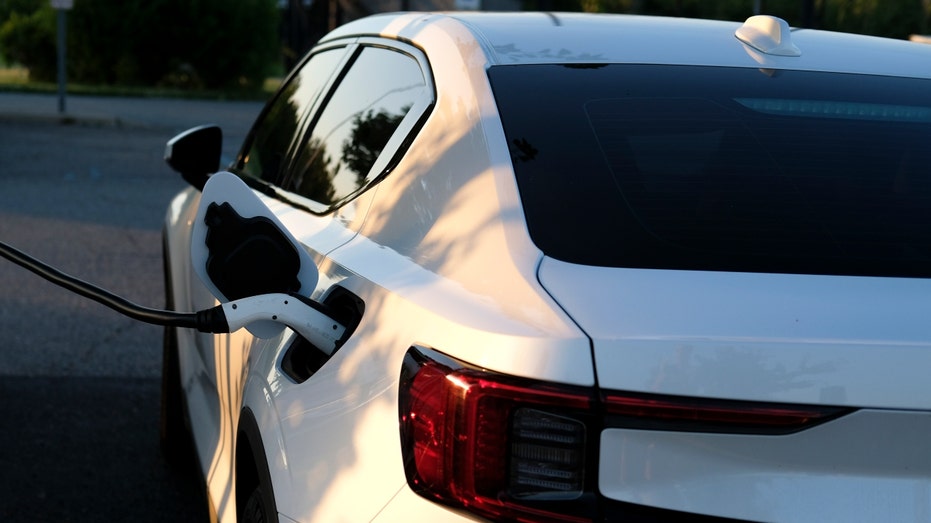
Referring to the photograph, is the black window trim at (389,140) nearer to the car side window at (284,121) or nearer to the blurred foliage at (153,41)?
the car side window at (284,121)

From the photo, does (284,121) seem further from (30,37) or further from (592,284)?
(30,37)

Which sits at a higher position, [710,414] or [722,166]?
[722,166]

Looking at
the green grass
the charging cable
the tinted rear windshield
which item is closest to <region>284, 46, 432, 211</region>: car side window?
the tinted rear windshield

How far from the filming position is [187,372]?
411 cm

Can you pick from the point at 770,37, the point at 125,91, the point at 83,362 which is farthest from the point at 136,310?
the point at 125,91

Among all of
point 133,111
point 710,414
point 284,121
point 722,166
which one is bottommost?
point 133,111

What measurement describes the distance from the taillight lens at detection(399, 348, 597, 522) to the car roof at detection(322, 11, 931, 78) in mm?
1106

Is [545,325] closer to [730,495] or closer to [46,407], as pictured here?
[730,495]

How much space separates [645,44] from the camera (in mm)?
2955

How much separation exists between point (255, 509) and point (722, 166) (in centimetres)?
116

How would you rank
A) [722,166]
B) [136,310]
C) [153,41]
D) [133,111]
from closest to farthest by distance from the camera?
1. [722,166]
2. [136,310]
3. [133,111]
4. [153,41]

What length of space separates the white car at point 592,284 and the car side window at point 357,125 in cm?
1

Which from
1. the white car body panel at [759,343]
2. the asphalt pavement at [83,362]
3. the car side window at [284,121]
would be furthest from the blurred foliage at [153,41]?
the white car body panel at [759,343]

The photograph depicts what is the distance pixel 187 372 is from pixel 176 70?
31027 millimetres
